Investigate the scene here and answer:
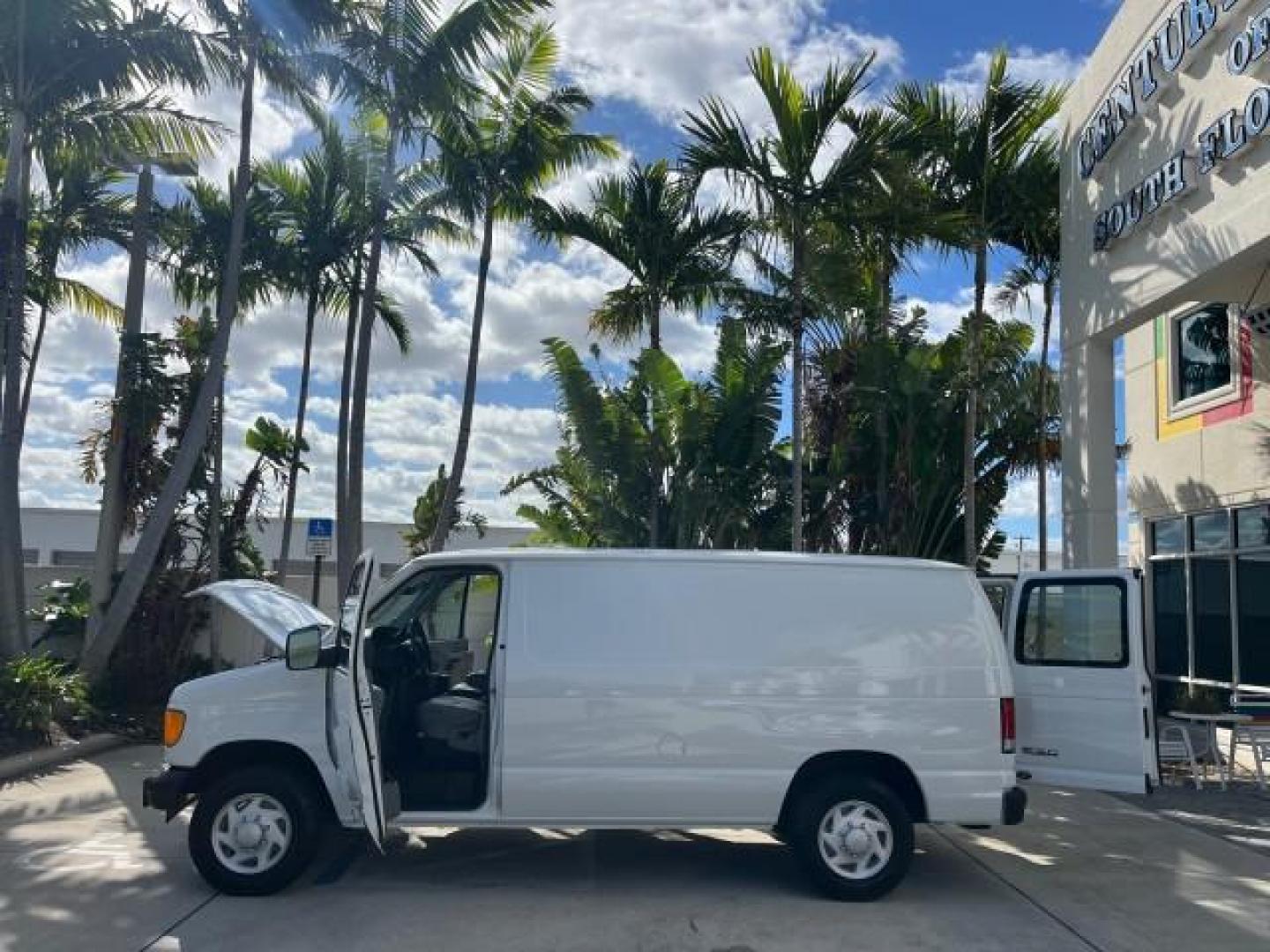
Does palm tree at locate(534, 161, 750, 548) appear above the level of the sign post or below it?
above

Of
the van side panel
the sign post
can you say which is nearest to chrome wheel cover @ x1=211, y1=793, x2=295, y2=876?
the van side panel

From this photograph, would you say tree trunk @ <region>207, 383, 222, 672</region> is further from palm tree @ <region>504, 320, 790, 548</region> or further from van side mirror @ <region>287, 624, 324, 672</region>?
van side mirror @ <region>287, 624, 324, 672</region>

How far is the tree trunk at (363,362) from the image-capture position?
15086 mm

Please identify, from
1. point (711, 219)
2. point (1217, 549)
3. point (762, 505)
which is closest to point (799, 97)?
point (711, 219)

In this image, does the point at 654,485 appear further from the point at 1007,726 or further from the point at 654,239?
the point at 1007,726

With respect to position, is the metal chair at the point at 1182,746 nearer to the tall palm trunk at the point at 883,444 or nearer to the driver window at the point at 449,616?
the tall palm trunk at the point at 883,444

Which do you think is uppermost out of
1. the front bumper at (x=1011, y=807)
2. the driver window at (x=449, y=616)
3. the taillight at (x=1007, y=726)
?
the driver window at (x=449, y=616)

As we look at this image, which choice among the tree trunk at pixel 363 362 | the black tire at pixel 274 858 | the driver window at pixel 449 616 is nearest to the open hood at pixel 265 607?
the driver window at pixel 449 616

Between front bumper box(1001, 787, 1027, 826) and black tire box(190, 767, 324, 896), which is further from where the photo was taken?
front bumper box(1001, 787, 1027, 826)

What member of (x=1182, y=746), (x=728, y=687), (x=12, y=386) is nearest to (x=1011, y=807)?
(x=728, y=687)

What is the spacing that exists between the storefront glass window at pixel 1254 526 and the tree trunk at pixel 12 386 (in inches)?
567

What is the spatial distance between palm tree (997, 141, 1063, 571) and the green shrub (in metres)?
11.5

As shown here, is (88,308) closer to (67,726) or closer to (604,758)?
(67,726)

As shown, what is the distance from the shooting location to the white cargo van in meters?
6.64
